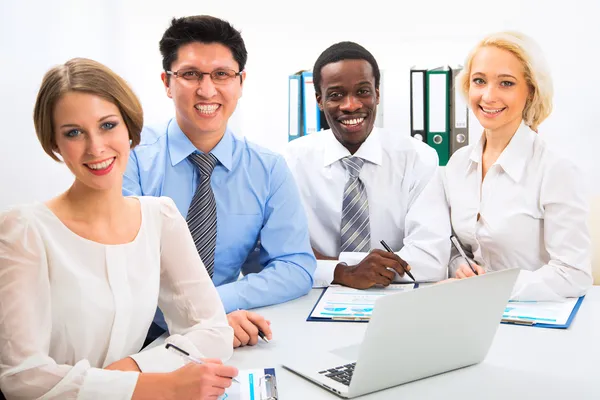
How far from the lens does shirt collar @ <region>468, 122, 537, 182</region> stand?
1944 mm

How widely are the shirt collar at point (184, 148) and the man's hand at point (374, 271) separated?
49cm

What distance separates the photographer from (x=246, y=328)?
150 centimetres

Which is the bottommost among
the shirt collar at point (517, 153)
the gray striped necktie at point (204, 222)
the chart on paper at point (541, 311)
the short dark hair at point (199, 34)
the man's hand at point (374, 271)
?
the chart on paper at point (541, 311)

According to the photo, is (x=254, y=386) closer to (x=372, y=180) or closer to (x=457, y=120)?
(x=372, y=180)

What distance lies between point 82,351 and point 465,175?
50.5 inches

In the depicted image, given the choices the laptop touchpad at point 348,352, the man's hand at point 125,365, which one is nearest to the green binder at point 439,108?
the laptop touchpad at point 348,352

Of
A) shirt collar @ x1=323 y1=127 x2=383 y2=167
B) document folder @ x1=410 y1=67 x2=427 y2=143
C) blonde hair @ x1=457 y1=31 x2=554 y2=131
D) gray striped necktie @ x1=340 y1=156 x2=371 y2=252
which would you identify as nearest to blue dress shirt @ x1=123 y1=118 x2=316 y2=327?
gray striped necktie @ x1=340 y1=156 x2=371 y2=252

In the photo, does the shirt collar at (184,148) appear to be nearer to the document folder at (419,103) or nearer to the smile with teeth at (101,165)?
the smile with teeth at (101,165)

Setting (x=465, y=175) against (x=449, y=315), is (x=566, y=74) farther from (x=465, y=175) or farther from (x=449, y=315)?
(x=449, y=315)

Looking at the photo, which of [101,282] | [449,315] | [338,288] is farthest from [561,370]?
[101,282]

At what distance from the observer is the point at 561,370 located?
4.36 ft

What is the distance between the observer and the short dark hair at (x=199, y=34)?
1967 millimetres

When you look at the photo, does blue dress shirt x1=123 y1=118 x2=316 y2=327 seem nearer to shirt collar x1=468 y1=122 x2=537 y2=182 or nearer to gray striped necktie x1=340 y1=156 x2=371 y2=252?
gray striped necktie x1=340 y1=156 x2=371 y2=252

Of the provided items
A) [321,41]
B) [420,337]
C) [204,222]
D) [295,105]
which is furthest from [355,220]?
[321,41]
